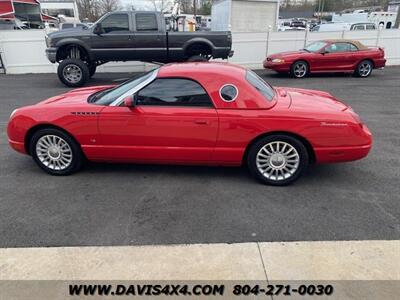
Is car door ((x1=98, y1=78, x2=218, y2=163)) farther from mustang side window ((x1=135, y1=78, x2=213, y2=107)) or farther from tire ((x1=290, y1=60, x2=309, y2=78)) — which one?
A: tire ((x1=290, y1=60, x2=309, y2=78))

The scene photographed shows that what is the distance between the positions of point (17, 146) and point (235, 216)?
3.01m

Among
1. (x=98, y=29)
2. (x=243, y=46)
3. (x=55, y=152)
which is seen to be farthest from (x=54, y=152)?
(x=243, y=46)

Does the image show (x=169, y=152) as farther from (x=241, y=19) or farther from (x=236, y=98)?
(x=241, y=19)

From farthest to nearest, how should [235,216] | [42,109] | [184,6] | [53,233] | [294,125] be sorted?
1. [184,6]
2. [42,109]
3. [294,125]
4. [235,216]
5. [53,233]

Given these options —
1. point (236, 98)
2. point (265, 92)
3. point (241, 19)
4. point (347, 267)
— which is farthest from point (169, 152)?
point (241, 19)

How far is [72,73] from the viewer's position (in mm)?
10945

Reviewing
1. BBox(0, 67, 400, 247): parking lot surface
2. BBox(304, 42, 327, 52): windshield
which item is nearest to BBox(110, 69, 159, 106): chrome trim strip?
BBox(0, 67, 400, 247): parking lot surface

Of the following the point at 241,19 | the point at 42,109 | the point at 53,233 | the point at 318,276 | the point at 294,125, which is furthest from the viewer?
the point at 241,19

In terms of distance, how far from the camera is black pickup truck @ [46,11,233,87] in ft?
34.7

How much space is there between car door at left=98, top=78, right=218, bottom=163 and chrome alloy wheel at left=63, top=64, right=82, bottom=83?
7533 mm

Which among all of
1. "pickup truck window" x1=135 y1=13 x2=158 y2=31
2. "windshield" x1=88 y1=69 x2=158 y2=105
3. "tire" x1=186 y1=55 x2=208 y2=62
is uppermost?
"pickup truck window" x1=135 y1=13 x2=158 y2=31

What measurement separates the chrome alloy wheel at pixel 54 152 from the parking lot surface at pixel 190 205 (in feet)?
0.64

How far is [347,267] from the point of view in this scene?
276cm

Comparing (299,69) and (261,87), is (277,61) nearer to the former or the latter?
(299,69)
